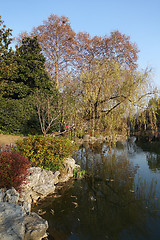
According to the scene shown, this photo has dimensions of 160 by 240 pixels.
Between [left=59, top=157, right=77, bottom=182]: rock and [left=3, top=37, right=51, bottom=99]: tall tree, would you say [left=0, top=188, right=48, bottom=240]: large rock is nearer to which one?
[left=59, top=157, right=77, bottom=182]: rock

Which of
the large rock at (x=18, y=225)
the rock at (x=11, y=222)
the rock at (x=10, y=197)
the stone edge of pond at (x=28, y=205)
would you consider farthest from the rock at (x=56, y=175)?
the rock at (x=11, y=222)

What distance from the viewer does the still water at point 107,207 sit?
10.3ft

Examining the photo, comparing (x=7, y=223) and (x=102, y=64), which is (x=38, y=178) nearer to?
(x=7, y=223)

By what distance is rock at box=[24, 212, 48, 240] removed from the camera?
8.94 feet

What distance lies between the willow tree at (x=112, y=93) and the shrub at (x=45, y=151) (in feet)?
4.59

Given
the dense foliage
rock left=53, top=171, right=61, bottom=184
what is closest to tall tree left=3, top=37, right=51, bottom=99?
the dense foliage

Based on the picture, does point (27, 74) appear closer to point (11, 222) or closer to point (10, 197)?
point (10, 197)

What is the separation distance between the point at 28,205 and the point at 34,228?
0.82 m

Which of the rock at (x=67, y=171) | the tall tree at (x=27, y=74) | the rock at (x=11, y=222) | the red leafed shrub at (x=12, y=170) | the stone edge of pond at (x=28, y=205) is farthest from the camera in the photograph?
the tall tree at (x=27, y=74)

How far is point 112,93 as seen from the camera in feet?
17.2

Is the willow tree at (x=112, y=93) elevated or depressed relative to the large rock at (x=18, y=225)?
elevated

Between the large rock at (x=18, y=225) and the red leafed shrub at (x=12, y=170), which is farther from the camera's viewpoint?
the red leafed shrub at (x=12, y=170)

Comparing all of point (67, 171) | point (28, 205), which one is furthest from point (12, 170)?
point (67, 171)

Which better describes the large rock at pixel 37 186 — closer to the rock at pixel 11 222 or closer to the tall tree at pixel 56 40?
the rock at pixel 11 222
